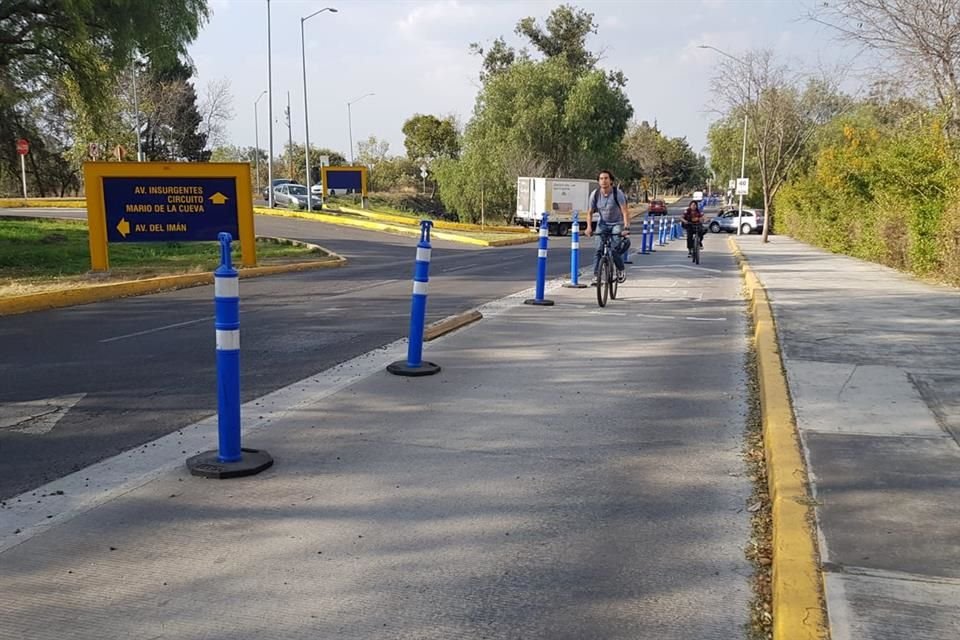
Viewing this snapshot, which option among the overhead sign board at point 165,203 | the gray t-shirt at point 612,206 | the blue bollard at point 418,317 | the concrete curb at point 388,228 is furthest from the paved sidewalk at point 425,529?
the concrete curb at point 388,228

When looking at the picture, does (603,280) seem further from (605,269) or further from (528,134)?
(528,134)

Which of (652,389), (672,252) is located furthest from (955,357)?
(672,252)

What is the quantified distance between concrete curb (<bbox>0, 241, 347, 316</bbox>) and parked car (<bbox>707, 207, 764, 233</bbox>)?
35.0m

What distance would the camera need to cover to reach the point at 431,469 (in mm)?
4957

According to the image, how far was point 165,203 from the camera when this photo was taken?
16891 mm

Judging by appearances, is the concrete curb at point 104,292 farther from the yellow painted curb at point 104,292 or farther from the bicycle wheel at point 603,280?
the bicycle wheel at point 603,280

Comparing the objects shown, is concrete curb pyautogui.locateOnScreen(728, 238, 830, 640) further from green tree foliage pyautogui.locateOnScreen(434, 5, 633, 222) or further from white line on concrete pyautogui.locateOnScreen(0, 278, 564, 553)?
green tree foliage pyautogui.locateOnScreen(434, 5, 633, 222)

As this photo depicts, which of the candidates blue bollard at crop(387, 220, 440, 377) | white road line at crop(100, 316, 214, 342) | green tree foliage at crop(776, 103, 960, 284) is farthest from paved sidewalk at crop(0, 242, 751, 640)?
green tree foliage at crop(776, 103, 960, 284)

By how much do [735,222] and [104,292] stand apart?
134ft

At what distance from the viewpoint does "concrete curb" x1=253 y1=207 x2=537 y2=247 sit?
1345 inches

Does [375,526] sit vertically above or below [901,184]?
below

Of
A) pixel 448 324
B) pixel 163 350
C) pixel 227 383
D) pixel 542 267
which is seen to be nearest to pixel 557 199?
pixel 542 267

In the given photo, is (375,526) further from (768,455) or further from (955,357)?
(955,357)

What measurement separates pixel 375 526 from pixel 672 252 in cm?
2410
